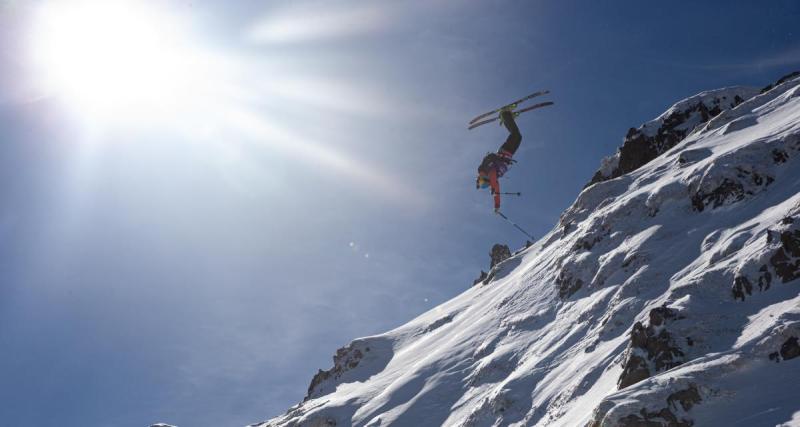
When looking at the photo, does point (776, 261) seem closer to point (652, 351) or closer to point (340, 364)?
point (652, 351)

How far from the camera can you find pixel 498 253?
67125 mm

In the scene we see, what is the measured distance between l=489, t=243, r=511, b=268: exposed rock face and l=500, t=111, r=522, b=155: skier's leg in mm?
35201

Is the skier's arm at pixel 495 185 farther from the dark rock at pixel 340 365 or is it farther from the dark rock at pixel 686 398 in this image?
the dark rock at pixel 340 365

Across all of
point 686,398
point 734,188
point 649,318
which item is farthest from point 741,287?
point 734,188

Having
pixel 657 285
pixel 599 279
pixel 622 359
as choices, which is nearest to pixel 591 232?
pixel 599 279

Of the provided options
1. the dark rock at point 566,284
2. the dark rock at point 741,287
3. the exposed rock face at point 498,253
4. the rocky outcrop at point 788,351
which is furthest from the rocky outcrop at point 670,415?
the exposed rock face at point 498,253

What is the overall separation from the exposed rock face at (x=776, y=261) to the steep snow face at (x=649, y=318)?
0.05 m

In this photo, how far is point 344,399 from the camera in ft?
129

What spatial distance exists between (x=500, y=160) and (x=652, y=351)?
16369 mm

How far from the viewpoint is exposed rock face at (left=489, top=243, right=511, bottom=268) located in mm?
66106

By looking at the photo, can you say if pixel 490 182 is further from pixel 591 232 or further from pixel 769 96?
pixel 769 96

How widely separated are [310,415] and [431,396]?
11187mm

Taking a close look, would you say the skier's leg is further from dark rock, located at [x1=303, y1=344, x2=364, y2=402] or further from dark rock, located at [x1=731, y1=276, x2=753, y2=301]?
dark rock, located at [x1=303, y1=344, x2=364, y2=402]

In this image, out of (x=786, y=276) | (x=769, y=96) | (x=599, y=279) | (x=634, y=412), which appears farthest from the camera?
(x=769, y=96)
